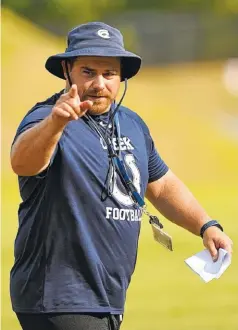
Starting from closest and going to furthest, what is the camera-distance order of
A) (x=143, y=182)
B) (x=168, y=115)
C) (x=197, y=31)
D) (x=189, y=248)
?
(x=143, y=182) → (x=189, y=248) → (x=168, y=115) → (x=197, y=31)

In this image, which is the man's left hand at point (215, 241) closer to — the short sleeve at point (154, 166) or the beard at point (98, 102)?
the short sleeve at point (154, 166)

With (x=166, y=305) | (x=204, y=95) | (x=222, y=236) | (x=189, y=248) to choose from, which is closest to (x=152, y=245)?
(x=189, y=248)

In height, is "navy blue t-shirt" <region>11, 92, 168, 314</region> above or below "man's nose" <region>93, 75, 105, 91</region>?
below

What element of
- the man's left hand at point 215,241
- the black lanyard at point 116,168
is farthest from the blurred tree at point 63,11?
the black lanyard at point 116,168

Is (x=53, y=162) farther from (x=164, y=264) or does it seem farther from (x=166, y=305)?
(x=164, y=264)

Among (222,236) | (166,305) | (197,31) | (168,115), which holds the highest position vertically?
(197,31)

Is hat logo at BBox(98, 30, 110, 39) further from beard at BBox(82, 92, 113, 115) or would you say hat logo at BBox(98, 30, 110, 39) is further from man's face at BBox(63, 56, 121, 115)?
beard at BBox(82, 92, 113, 115)

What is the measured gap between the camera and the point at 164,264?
33.1 feet

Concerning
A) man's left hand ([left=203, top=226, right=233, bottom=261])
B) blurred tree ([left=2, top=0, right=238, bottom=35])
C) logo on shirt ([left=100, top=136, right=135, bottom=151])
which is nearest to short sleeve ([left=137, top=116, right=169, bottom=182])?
logo on shirt ([left=100, top=136, right=135, bottom=151])

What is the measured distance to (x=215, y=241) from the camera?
4.51 m

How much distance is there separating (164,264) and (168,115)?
10.9 m

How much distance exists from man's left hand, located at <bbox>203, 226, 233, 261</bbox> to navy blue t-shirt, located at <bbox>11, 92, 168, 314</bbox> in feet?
1.40

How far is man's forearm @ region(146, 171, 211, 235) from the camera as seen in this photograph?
472cm

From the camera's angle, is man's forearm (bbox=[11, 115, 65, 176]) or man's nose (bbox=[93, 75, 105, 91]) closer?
man's forearm (bbox=[11, 115, 65, 176])
